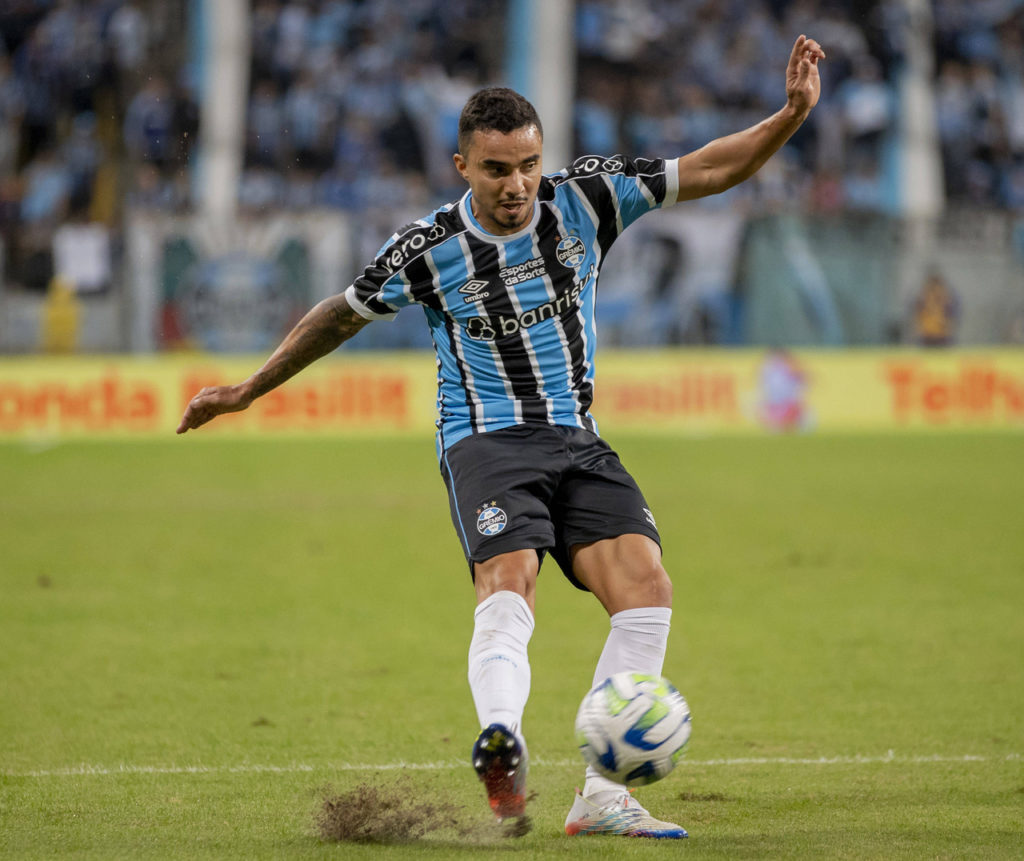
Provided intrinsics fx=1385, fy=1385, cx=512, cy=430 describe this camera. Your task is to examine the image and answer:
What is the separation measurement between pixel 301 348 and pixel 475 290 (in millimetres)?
577

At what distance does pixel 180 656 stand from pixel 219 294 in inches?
539

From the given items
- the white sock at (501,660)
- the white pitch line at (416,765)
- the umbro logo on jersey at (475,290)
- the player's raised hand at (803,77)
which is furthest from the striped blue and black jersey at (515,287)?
the white pitch line at (416,765)

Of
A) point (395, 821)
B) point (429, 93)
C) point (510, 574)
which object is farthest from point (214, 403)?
point (429, 93)

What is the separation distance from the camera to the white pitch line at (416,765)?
188 inches

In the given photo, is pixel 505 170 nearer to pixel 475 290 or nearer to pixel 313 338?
pixel 475 290

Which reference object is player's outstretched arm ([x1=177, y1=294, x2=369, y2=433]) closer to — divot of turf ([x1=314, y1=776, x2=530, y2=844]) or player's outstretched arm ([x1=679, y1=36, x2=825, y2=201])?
player's outstretched arm ([x1=679, y1=36, x2=825, y2=201])

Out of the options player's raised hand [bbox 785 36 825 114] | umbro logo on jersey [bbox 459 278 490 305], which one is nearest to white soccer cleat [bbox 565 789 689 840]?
umbro logo on jersey [bbox 459 278 490 305]

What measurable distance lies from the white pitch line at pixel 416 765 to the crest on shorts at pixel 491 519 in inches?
49.0

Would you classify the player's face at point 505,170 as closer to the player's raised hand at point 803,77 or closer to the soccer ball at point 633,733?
the player's raised hand at point 803,77

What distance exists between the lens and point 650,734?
143 inches

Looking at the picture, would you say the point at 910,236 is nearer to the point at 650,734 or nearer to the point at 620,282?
the point at 620,282

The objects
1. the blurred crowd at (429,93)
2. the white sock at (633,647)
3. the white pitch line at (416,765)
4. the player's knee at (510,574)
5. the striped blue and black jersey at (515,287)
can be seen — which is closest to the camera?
the player's knee at (510,574)

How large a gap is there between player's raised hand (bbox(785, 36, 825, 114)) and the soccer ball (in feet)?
6.04

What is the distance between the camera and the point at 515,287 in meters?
4.20
